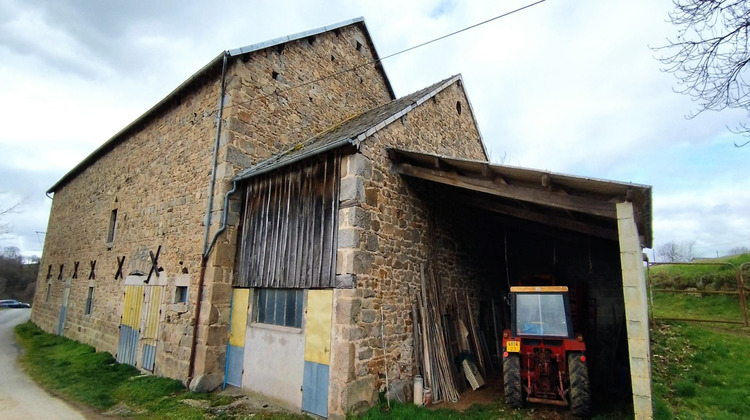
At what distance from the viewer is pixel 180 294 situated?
8141 mm

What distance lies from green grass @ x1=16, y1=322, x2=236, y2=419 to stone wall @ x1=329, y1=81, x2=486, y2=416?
2535 mm

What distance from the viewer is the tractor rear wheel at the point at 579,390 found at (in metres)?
5.33

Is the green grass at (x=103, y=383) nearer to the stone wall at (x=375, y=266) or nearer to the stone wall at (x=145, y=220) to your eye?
the stone wall at (x=145, y=220)

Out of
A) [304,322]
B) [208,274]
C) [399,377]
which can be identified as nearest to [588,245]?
[399,377]

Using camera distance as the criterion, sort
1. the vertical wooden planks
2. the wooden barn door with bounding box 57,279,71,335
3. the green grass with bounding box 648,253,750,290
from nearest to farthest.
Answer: the vertical wooden planks
the green grass with bounding box 648,253,750,290
the wooden barn door with bounding box 57,279,71,335

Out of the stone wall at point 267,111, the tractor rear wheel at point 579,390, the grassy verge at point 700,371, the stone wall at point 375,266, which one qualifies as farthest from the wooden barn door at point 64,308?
the grassy verge at point 700,371

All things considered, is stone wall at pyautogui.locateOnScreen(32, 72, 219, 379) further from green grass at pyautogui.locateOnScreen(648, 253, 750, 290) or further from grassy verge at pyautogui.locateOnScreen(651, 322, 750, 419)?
green grass at pyautogui.locateOnScreen(648, 253, 750, 290)

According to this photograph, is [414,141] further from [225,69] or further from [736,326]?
[736,326]

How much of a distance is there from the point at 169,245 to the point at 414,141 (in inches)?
241

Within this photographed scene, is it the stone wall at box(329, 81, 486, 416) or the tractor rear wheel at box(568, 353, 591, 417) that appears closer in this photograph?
the tractor rear wheel at box(568, 353, 591, 417)

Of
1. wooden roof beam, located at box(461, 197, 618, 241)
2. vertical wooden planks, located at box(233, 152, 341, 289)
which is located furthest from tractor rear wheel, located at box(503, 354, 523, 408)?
vertical wooden planks, located at box(233, 152, 341, 289)

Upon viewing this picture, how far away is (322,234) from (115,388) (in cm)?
566

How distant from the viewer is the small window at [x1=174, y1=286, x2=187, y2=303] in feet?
26.2

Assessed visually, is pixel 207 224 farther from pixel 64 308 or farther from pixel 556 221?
pixel 64 308
